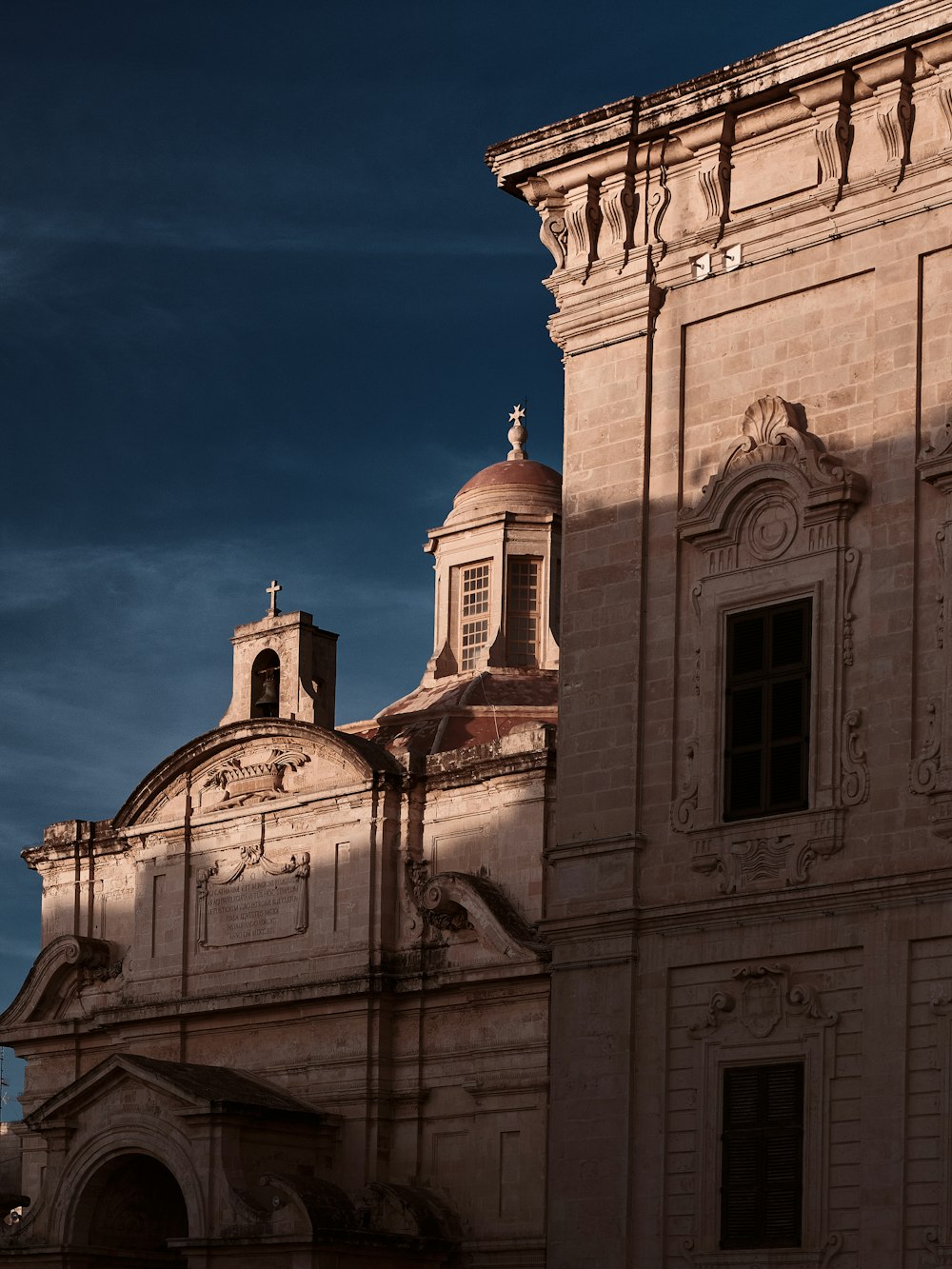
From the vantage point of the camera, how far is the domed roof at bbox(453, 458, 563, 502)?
145 feet

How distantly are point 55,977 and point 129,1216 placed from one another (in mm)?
5574

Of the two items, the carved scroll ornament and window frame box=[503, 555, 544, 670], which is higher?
window frame box=[503, 555, 544, 670]

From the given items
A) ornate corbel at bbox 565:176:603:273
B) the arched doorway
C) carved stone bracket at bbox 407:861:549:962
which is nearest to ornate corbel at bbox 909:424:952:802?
ornate corbel at bbox 565:176:603:273

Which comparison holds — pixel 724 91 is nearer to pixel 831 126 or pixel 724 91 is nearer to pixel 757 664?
pixel 831 126

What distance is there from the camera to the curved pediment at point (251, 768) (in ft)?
115

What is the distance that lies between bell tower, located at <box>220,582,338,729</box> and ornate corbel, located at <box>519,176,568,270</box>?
15048 millimetres

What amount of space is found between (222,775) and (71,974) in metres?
3.84

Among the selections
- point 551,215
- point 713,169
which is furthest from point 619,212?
point 713,169

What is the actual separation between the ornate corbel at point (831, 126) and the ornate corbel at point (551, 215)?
9.12ft

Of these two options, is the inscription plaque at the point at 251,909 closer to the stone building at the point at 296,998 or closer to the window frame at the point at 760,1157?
the stone building at the point at 296,998

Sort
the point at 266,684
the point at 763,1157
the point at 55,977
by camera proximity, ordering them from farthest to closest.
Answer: the point at 266,684
the point at 55,977
the point at 763,1157

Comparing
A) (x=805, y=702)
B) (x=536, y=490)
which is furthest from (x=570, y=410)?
(x=536, y=490)

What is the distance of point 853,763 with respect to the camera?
804 inches

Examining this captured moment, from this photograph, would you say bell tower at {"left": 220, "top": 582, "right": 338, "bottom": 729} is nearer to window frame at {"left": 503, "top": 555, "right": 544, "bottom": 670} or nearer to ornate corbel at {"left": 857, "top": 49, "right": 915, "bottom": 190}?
window frame at {"left": 503, "top": 555, "right": 544, "bottom": 670}
